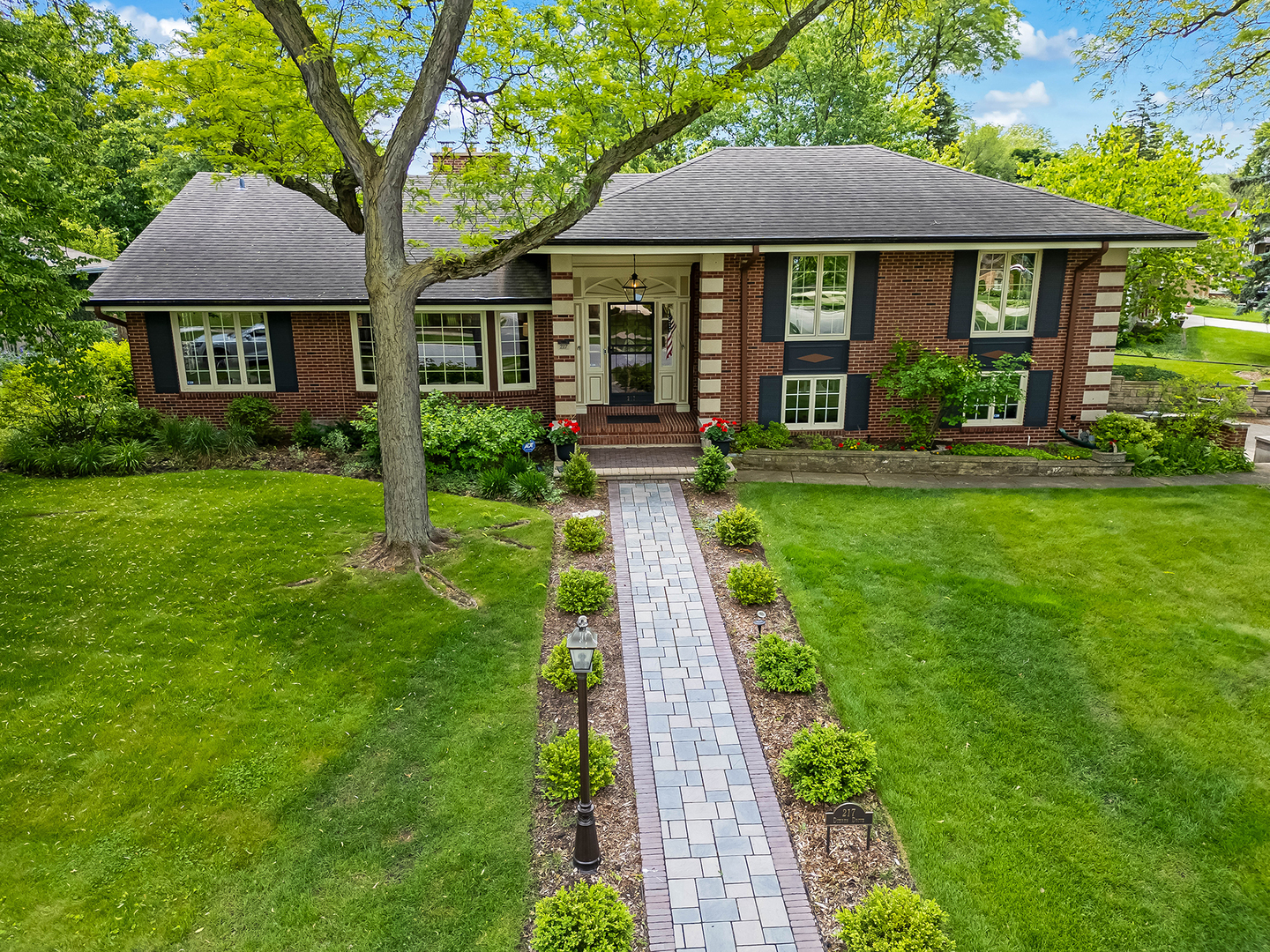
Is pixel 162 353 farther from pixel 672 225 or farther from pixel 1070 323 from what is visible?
pixel 1070 323

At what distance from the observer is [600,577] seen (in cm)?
1034

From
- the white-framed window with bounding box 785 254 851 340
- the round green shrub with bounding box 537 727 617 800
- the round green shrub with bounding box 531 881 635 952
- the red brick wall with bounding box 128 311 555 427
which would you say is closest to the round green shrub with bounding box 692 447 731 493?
the white-framed window with bounding box 785 254 851 340

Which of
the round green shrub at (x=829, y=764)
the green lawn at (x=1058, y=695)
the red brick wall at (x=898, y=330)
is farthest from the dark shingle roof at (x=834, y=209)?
the round green shrub at (x=829, y=764)

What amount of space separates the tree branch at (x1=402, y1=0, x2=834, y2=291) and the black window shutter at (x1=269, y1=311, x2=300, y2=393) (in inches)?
297

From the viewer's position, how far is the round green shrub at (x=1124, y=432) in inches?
632

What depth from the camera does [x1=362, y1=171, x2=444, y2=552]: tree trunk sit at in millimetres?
10438

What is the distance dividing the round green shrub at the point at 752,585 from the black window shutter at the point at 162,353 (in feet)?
44.7

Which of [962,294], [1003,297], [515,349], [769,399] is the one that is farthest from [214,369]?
Result: [1003,297]

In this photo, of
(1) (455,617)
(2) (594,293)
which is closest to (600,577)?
→ (1) (455,617)

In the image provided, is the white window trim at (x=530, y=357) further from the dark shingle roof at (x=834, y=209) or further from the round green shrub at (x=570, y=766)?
the round green shrub at (x=570, y=766)

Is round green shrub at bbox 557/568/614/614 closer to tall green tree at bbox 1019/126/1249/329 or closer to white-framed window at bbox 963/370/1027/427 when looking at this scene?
white-framed window at bbox 963/370/1027/427

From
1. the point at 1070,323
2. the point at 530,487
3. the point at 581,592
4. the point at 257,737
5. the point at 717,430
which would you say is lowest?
the point at 257,737

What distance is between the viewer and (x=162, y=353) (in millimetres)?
16781

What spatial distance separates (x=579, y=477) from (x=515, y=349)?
194 inches
